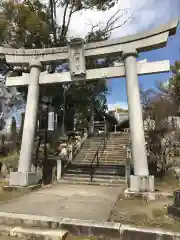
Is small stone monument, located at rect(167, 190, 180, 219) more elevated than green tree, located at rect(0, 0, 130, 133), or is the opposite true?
green tree, located at rect(0, 0, 130, 133)

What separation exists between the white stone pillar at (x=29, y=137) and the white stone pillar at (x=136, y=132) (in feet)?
13.8

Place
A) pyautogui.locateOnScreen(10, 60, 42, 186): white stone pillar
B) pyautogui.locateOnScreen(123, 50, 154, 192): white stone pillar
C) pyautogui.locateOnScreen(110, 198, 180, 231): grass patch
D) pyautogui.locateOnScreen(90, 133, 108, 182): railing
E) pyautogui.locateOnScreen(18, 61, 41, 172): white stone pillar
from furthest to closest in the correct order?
pyautogui.locateOnScreen(90, 133, 108, 182): railing → pyautogui.locateOnScreen(18, 61, 41, 172): white stone pillar → pyautogui.locateOnScreen(10, 60, 42, 186): white stone pillar → pyautogui.locateOnScreen(123, 50, 154, 192): white stone pillar → pyautogui.locateOnScreen(110, 198, 180, 231): grass patch

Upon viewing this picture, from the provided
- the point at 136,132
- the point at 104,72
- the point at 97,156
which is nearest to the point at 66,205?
the point at 136,132

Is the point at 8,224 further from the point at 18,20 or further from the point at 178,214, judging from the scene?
the point at 18,20

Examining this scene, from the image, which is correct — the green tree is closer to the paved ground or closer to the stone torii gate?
the stone torii gate

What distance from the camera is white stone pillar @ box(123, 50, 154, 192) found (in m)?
8.49

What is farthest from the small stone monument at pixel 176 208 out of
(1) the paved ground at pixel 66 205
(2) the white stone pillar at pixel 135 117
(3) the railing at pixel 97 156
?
(3) the railing at pixel 97 156

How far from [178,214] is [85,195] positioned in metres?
3.75

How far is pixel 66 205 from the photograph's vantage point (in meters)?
6.71

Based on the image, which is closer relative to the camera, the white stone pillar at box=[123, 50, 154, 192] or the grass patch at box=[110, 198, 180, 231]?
the grass patch at box=[110, 198, 180, 231]

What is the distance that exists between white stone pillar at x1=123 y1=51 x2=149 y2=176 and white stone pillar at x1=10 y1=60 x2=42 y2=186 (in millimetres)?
4230

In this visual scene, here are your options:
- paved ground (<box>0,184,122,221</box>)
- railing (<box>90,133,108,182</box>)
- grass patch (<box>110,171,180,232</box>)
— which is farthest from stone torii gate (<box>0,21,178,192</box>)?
railing (<box>90,133,108,182</box>)

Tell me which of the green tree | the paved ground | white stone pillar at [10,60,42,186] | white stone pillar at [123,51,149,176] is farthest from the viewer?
the green tree

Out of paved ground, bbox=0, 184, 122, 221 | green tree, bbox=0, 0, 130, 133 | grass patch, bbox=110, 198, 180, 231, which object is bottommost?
grass patch, bbox=110, 198, 180, 231
